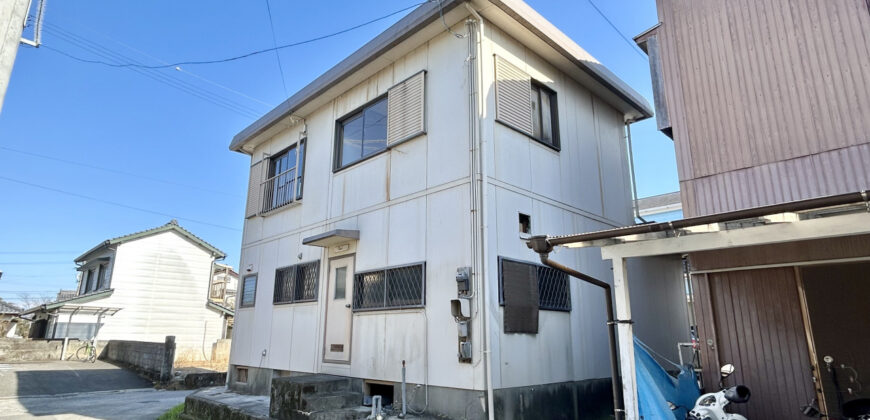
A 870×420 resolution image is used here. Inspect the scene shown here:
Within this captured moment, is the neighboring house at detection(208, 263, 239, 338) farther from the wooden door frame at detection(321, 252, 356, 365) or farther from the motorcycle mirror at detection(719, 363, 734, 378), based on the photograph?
the motorcycle mirror at detection(719, 363, 734, 378)

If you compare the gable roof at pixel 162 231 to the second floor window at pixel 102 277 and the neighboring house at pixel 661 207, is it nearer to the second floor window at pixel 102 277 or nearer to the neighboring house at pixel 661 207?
the second floor window at pixel 102 277

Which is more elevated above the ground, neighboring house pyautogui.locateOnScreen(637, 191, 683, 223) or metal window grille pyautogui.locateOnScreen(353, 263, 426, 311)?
neighboring house pyautogui.locateOnScreen(637, 191, 683, 223)

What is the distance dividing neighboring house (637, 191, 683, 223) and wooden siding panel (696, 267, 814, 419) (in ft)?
29.2

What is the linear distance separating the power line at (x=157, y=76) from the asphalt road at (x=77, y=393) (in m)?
7.36

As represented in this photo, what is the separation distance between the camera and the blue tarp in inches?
173

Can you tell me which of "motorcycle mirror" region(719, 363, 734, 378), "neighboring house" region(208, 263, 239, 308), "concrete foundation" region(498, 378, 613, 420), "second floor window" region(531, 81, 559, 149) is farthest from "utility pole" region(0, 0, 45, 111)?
"neighboring house" region(208, 263, 239, 308)

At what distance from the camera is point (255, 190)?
1167 centimetres

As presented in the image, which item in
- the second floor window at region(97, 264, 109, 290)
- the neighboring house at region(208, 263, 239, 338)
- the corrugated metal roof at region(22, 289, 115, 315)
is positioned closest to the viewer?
the corrugated metal roof at region(22, 289, 115, 315)

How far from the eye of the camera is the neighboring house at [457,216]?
19.9 feet

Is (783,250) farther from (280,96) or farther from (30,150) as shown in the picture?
(30,150)

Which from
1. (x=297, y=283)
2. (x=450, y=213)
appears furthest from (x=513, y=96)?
(x=297, y=283)

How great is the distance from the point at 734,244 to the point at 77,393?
1639cm

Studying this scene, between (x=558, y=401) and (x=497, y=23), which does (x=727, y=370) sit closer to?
(x=558, y=401)

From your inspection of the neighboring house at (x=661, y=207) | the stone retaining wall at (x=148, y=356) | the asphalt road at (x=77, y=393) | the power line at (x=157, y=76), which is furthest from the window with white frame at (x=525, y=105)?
the stone retaining wall at (x=148, y=356)
